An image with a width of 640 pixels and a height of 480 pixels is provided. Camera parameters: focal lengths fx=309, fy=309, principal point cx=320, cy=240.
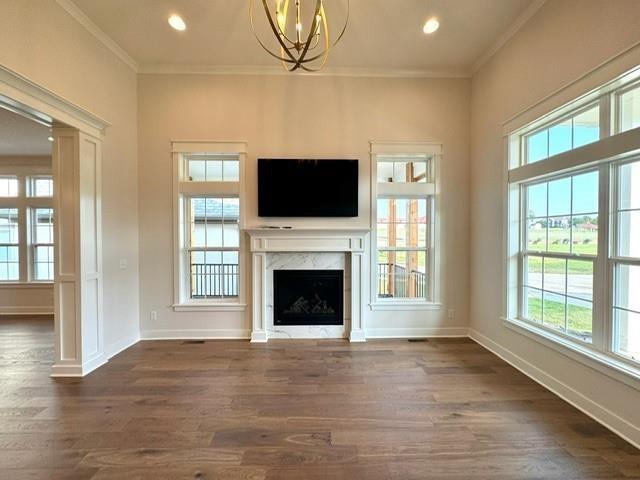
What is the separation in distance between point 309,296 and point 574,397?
2.93 metres

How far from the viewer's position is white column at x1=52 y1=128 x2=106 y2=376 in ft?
10.4

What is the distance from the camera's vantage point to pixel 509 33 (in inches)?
134

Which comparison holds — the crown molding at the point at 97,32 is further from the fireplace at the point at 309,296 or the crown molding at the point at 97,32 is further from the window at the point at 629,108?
the window at the point at 629,108

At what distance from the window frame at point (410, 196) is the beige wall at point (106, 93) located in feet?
10.6

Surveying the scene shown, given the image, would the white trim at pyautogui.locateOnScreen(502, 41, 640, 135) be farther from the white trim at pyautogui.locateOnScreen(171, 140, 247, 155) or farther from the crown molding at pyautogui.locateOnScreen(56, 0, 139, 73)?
the crown molding at pyautogui.locateOnScreen(56, 0, 139, 73)

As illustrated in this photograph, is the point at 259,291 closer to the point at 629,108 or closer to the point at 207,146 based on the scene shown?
the point at 207,146

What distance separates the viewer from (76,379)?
3.12 m

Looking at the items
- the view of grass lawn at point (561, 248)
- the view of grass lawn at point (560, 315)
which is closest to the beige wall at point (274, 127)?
the view of grass lawn at point (561, 248)

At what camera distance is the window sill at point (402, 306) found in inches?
171

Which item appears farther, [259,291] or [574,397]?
[259,291]

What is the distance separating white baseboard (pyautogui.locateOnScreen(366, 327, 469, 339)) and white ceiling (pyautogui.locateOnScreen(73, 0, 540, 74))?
11.8 ft

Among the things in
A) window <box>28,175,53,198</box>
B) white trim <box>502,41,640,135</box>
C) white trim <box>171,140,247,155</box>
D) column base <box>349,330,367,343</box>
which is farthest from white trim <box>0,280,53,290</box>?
white trim <box>502,41,640,135</box>

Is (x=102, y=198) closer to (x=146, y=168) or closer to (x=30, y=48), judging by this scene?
(x=146, y=168)

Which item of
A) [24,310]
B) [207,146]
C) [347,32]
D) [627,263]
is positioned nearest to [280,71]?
[347,32]
